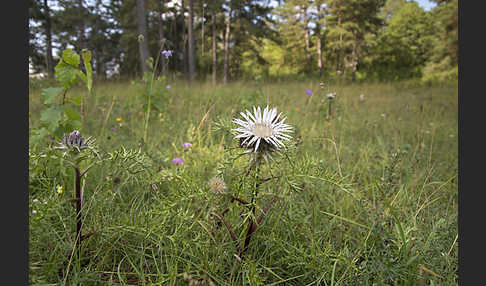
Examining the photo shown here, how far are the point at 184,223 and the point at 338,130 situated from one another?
9.34 feet

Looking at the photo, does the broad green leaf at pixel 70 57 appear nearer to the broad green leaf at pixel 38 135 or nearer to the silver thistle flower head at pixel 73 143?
the broad green leaf at pixel 38 135

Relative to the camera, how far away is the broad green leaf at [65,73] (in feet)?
4.11

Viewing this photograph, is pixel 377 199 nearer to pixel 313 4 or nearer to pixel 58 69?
pixel 58 69

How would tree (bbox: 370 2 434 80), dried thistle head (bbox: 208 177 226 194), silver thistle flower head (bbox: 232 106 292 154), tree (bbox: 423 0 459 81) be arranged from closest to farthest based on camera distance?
silver thistle flower head (bbox: 232 106 292 154) < dried thistle head (bbox: 208 177 226 194) < tree (bbox: 423 0 459 81) < tree (bbox: 370 2 434 80)

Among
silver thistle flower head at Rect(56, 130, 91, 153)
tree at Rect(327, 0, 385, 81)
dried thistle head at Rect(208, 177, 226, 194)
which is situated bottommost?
dried thistle head at Rect(208, 177, 226, 194)

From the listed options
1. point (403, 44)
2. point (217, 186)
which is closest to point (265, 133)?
point (217, 186)

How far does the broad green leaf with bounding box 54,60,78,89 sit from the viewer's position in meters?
1.25

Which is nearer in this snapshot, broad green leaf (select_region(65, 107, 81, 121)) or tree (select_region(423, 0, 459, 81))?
broad green leaf (select_region(65, 107, 81, 121))

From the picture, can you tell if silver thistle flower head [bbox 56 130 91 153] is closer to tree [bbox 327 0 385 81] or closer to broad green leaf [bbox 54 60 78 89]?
broad green leaf [bbox 54 60 78 89]

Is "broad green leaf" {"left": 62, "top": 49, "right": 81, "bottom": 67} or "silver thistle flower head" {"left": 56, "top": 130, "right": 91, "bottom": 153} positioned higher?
"broad green leaf" {"left": 62, "top": 49, "right": 81, "bottom": 67}

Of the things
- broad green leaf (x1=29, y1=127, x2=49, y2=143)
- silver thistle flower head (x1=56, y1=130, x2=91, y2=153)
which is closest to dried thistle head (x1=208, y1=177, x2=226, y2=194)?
silver thistle flower head (x1=56, y1=130, x2=91, y2=153)

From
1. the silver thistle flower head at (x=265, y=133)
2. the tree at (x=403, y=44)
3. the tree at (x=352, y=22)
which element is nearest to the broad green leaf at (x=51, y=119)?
the silver thistle flower head at (x=265, y=133)

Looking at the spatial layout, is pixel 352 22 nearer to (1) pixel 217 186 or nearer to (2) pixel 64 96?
(2) pixel 64 96

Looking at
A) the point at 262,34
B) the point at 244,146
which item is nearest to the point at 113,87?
the point at 244,146
